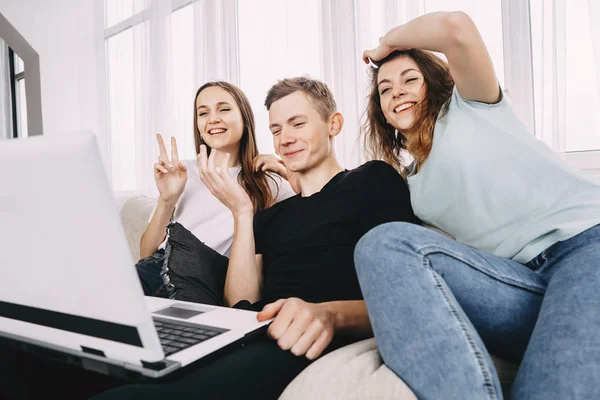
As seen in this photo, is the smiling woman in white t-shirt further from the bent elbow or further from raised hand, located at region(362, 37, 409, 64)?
the bent elbow

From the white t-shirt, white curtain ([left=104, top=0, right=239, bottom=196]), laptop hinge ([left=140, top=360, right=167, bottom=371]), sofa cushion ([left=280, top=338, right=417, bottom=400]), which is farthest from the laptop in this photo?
white curtain ([left=104, top=0, right=239, bottom=196])

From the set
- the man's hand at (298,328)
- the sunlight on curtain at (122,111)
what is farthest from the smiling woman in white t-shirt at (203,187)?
the sunlight on curtain at (122,111)

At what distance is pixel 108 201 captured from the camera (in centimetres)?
53

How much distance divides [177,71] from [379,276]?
2763 millimetres

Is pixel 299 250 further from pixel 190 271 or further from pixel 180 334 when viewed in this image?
pixel 180 334

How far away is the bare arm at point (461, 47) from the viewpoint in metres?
1.00

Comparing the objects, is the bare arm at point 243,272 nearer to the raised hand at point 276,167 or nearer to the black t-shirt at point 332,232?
the black t-shirt at point 332,232

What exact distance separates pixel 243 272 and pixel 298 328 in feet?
1.57

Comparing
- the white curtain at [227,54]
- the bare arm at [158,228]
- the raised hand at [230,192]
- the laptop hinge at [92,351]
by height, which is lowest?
the laptop hinge at [92,351]

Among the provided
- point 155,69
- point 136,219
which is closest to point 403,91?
point 136,219

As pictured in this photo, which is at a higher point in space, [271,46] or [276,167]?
[271,46]

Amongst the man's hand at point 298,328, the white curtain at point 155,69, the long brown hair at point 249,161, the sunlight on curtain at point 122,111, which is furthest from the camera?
the sunlight on curtain at point 122,111

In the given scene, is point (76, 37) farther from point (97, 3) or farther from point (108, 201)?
point (108, 201)

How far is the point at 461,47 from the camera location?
3.29ft
